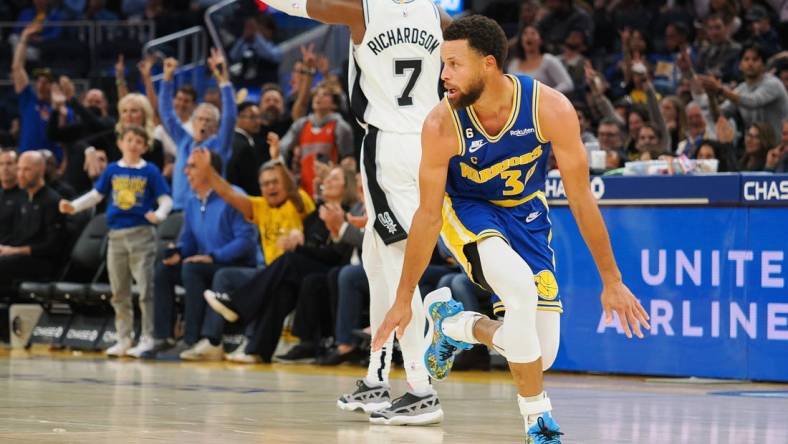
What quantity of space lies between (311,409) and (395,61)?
1939 mm

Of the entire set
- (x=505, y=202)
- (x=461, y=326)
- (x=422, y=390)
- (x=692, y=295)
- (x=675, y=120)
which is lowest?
(x=692, y=295)

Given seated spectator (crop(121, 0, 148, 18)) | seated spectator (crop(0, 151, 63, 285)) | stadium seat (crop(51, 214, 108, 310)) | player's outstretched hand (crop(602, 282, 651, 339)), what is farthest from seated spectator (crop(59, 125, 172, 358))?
seated spectator (crop(121, 0, 148, 18))

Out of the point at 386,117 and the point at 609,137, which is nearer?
the point at 386,117

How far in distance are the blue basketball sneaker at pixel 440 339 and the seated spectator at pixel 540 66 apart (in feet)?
28.4

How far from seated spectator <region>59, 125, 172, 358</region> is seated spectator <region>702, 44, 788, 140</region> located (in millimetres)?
5251

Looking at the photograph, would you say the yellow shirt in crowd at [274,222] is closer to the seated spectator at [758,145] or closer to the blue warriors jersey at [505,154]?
the seated spectator at [758,145]

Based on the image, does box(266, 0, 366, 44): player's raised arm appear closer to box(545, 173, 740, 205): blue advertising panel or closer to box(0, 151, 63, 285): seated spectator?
box(545, 173, 740, 205): blue advertising panel

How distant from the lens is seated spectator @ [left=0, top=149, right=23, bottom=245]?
582 inches

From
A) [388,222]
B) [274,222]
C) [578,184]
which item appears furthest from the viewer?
[274,222]

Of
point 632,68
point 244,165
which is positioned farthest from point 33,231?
point 632,68

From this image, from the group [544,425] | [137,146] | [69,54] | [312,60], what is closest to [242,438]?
[544,425]

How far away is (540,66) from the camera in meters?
15.2

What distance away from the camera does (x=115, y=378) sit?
32.7ft

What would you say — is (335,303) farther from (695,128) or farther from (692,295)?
(695,128)
